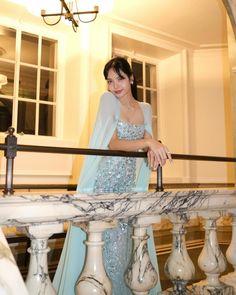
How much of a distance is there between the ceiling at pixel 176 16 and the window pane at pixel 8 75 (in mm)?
A: 581

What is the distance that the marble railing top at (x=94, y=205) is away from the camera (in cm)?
88

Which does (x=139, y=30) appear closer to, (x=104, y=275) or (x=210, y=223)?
(x=210, y=223)

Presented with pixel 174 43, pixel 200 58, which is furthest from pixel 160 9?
pixel 200 58

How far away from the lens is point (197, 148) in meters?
4.71

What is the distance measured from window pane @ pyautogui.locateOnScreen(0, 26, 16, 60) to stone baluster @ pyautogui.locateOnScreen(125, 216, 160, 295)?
130 inches

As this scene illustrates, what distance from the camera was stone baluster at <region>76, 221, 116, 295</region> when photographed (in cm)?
100

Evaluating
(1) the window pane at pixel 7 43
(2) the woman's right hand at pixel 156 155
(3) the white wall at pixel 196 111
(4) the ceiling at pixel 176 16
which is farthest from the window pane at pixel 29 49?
(2) the woman's right hand at pixel 156 155

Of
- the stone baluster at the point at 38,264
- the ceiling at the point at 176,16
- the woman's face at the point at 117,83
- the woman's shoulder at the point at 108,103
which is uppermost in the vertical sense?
the ceiling at the point at 176,16

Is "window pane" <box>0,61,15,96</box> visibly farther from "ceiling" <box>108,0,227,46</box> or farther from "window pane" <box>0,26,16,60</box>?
"ceiling" <box>108,0,227,46</box>

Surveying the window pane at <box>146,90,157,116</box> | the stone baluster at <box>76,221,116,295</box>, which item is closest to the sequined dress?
the stone baluster at <box>76,221,116,295</box>

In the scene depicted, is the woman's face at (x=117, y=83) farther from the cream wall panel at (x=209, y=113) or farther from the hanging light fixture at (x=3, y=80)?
the cream wall panel at (x=209, y=113)

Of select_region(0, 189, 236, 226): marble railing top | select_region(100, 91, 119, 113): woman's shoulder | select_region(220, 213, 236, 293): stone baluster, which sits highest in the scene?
select_region(100, 91, 119, 113): woman's shoulder

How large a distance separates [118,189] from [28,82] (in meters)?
2.80

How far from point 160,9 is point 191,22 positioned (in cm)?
57
